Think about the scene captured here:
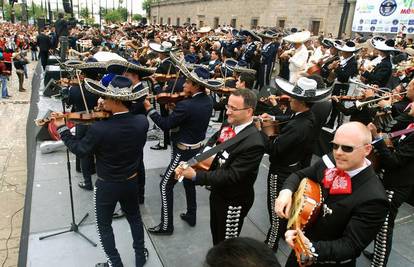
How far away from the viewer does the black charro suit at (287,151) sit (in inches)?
141

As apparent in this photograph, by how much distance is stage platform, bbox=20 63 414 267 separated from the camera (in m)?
3.96

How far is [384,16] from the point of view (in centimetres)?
1920

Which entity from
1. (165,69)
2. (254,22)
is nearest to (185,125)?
(165,69)

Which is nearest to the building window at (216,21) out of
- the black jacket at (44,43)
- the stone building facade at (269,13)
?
the stone building facade at (269,13)

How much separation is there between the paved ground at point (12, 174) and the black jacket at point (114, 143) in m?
2.74

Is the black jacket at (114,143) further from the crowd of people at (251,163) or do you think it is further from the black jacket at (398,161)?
the black jacket at (398,161)

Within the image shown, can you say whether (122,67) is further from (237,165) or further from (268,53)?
(268,53)

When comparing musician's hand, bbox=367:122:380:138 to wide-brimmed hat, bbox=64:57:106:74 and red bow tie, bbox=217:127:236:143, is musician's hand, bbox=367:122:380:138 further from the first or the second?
wide-brimmed hat, bbox=64:57:106:74

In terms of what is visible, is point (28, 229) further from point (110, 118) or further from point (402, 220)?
point (402, 220)

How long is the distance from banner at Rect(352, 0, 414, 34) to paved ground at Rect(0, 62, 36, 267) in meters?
18.1

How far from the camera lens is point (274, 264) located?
134cm

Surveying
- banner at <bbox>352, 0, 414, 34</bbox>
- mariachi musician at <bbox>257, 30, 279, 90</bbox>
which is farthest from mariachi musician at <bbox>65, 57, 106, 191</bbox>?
banner at <bbox>352, 0, 414, 34</bbox>

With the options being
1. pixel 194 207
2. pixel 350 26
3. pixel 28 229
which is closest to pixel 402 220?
pixel 194 207

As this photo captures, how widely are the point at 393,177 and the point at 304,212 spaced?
1.70 m
